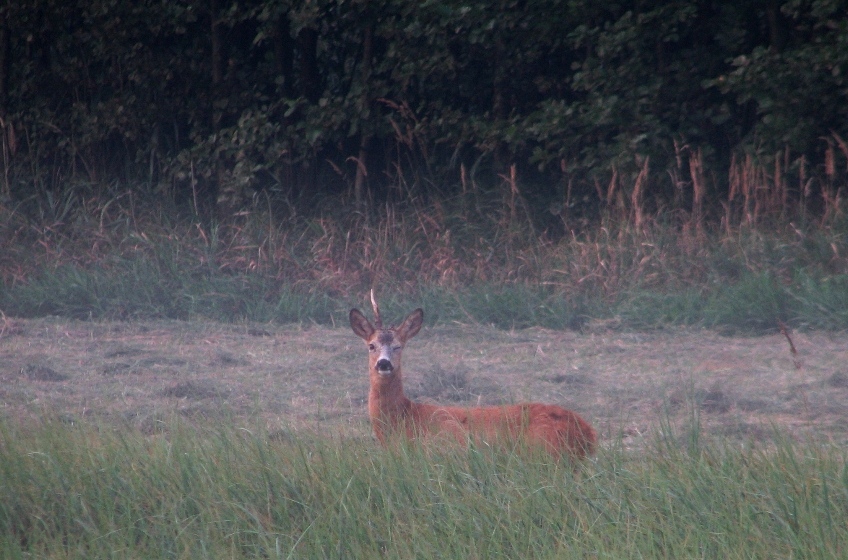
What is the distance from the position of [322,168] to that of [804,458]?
26.5ft

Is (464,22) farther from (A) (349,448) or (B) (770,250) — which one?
(A) (349,448)

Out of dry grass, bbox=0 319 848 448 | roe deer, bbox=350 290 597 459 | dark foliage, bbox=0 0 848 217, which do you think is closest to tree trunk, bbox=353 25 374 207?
dark foliage, bbox=0 0 848 217

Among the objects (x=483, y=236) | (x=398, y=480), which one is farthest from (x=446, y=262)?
(x=398, y=480)

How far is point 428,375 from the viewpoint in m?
6.24

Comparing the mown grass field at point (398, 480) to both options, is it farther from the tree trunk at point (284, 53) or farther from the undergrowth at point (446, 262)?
the tree trunk at point (284, 53)

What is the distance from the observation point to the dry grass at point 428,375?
5.27m

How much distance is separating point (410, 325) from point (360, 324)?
276 millimetres

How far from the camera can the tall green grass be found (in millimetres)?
3250

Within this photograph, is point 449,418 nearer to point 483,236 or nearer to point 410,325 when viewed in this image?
point 410,325

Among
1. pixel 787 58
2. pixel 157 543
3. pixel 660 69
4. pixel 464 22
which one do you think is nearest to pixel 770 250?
pixel 787 58

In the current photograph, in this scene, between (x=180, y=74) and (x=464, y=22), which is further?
(x=180, y=74)

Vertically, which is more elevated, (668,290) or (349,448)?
(349,448)

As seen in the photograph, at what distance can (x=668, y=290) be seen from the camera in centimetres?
793

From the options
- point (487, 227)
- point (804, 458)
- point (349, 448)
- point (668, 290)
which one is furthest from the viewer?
point (487, 227)
